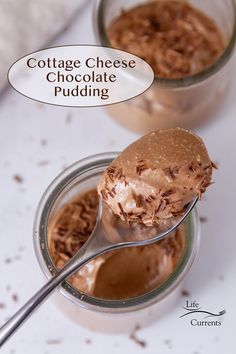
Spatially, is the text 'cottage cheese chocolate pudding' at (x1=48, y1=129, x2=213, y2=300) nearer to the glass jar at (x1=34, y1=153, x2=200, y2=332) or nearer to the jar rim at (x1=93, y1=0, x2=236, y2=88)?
the glass jar at (x1=34, y1=153, x2=200, y2=332)

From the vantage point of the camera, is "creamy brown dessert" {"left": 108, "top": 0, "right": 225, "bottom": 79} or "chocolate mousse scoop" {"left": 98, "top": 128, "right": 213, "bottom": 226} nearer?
"chocolate mousse scoop" {"left": 98, "top": 128, "right": 213, "bottom": 226}

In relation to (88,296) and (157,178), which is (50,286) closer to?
(88,296)

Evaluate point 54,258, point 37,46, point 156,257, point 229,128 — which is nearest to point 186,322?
point 156,257

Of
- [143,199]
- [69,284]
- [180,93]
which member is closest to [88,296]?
[69,284]

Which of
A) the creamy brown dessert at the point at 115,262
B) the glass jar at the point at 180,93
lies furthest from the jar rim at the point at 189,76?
the creamy brown dessert at the point at 115,262

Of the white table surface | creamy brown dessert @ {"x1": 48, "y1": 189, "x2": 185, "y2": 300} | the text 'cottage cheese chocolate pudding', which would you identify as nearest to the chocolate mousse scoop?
the text 'cottage cheese chocolate pudding'
